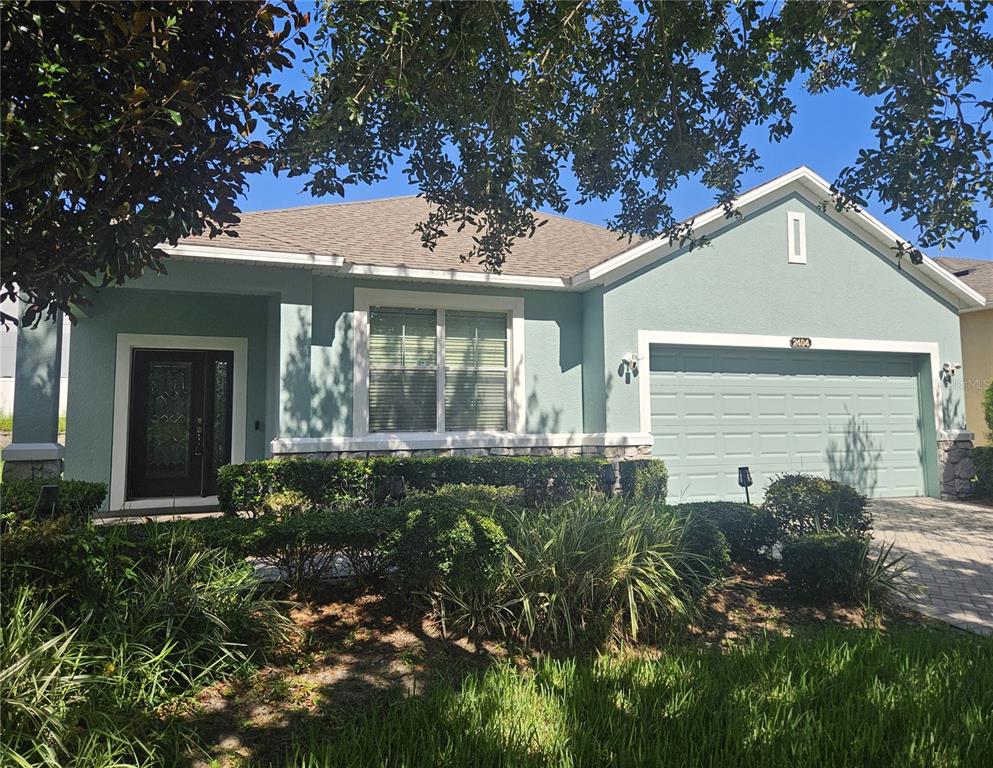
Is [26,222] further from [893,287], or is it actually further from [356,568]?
[893,287]

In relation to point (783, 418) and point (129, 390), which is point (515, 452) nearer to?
point (783, 418)

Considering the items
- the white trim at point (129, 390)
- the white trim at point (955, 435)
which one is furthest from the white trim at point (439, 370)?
the white trim at point (955, 435)

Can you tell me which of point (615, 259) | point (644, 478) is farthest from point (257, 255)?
point (644, 478)

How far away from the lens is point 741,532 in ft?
19.5

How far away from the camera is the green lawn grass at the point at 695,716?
109 inches

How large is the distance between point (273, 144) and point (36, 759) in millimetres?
4198

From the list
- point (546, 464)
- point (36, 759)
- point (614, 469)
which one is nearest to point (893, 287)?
point (614, 469)

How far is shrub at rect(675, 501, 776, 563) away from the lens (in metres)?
5.92

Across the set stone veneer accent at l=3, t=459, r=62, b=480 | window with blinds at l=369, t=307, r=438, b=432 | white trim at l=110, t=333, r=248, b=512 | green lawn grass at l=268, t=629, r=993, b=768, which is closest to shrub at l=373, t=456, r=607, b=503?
window with blinds at l=369, t=307, r=438, b=432

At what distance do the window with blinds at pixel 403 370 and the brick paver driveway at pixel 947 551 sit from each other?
21.9 ft

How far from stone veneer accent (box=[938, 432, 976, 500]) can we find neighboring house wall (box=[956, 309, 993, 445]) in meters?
3.07

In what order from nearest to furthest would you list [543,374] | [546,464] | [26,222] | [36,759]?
1. [36,759]
2. [26,222]
3. [546,464]
4. [543,374]

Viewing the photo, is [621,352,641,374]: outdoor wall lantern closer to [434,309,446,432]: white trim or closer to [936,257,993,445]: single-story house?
[434,309,446,432]: white trim

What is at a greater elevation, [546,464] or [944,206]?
[944,206]
